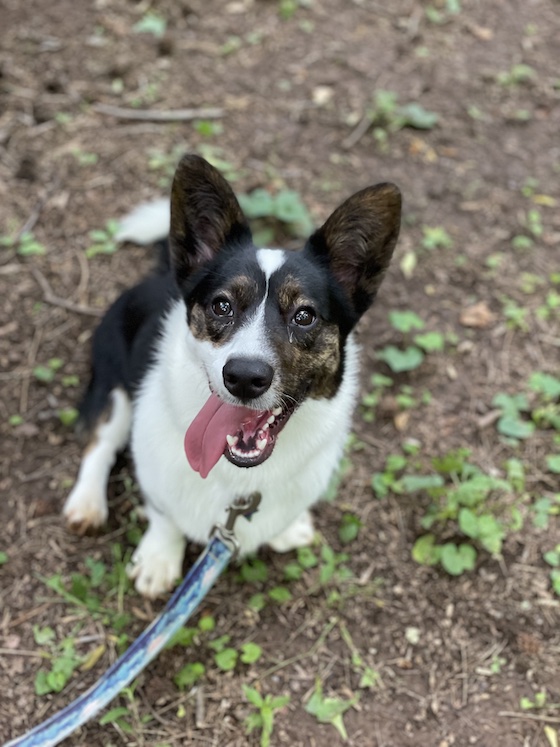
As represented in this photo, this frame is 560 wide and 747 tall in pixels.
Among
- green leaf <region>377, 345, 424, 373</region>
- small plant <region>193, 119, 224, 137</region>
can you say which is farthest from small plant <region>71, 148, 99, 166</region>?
green leaf <region>377, 345, 424, 373</region>

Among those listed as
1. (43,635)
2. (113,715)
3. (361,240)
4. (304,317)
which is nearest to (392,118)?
(361,240)

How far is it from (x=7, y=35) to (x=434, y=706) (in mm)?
5371

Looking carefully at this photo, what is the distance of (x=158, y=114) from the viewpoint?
5.14 m

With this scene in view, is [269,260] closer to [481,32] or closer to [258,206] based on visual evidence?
[258,206]

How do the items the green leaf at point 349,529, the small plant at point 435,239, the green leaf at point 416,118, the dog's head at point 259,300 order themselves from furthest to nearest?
the green leaf at point 416,118
the small plant at point 435,239
the green leaf at point 349,529
the dog's head at point 259,300

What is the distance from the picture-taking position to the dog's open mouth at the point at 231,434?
7.54ft

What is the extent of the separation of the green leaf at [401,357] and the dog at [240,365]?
42.8 inches

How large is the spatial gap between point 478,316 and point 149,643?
274 cm

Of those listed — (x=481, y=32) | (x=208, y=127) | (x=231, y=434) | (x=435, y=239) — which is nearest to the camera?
(x=231, y=434)

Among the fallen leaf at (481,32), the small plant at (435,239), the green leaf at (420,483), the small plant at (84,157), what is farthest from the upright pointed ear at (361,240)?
the fallen leaf at (481,32)

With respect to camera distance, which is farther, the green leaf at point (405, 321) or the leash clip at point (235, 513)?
the green leaf at point (405, 321)

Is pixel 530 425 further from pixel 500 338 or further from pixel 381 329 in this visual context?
pixel 381 329

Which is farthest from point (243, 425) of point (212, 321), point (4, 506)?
point (4, 506)

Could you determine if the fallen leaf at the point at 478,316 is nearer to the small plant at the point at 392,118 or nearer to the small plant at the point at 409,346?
the small plant at the point at 409,346
